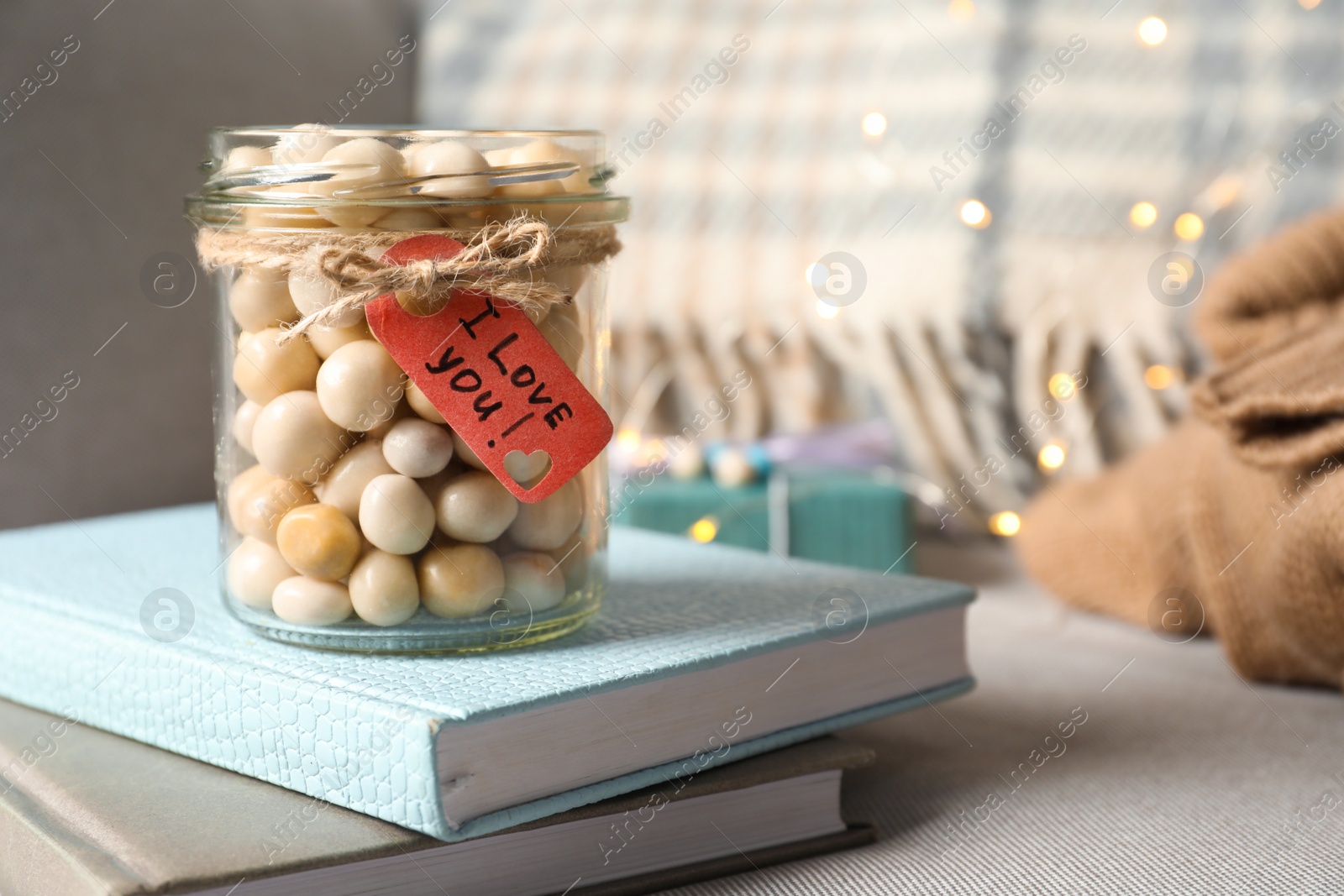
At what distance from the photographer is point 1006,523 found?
1027mm

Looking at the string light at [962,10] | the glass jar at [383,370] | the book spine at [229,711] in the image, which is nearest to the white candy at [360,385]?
the glass jar at [383,370]

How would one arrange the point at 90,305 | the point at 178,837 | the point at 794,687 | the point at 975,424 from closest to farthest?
the point at 178,837, the point at 794,687, the point at 90,305, the point at 975,424

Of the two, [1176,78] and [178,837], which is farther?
[1176,78]

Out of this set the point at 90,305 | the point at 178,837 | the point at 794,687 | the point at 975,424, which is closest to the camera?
the point at 178,837

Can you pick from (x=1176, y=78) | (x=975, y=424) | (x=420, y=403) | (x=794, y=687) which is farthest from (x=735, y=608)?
(x=1176, y=78)

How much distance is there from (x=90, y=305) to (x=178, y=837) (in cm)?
62

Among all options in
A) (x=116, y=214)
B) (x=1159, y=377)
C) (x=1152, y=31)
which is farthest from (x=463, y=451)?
(x=1152, y=31)

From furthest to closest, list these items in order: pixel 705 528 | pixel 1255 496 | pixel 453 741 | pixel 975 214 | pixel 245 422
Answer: pixel 975 214
pixel 705 528
pixel 1255 496
pixel 245 422
pixel 453 741

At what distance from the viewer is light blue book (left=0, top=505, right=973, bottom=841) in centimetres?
45

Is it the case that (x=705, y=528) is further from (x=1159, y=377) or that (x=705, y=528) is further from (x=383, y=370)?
(x=383, y=370)

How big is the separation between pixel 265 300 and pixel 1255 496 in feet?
1.67

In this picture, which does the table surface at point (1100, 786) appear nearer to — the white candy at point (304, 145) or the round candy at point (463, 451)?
the round candy at point (463, 451)

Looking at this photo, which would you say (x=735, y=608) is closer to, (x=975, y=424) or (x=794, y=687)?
(x=794, y=687)

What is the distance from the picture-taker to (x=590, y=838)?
49 cm
